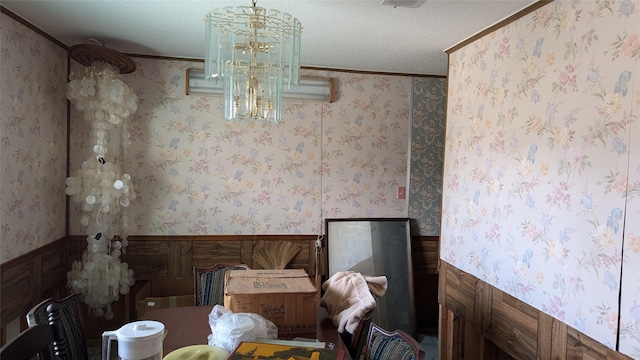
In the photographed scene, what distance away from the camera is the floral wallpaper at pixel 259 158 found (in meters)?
3.42

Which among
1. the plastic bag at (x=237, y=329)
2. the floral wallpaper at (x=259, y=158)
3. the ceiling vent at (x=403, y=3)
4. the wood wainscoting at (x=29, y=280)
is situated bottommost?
the wood wainscoting at (x=29, y=280)

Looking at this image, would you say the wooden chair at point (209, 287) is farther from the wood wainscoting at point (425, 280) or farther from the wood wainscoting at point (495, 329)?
the wood wainscoting at point (425, 280)

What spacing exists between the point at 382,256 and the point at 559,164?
6.49ft

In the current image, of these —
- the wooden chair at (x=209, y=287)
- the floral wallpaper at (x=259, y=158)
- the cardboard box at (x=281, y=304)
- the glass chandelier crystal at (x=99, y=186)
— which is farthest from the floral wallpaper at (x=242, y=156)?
the cardboard box at (x=281, y=304)

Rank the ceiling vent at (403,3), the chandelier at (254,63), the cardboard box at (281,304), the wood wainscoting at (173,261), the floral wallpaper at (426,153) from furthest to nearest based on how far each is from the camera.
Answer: the floral wallpaper at (426,153) < the wood wainscoting at (173,261) < the ceiling vent at (403,3) < the chandelier at (254,63) < the cardboard box at (281,304)

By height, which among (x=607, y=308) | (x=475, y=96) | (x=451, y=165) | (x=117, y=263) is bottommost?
(x=117, y=263)

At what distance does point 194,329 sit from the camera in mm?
1932

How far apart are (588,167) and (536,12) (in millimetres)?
837

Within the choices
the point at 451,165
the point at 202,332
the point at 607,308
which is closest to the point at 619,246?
the point at 607,308

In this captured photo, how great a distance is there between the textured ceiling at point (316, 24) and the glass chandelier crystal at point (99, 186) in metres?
0.32

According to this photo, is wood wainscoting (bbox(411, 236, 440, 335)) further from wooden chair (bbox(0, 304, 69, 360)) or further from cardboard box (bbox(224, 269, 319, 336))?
wooden chair (bbox(0, 304, 69, 360))

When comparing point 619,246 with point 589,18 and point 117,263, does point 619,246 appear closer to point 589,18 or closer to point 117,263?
point 589,18

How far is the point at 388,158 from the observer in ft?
12.4

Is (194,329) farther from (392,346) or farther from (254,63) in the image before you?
(254,63)
